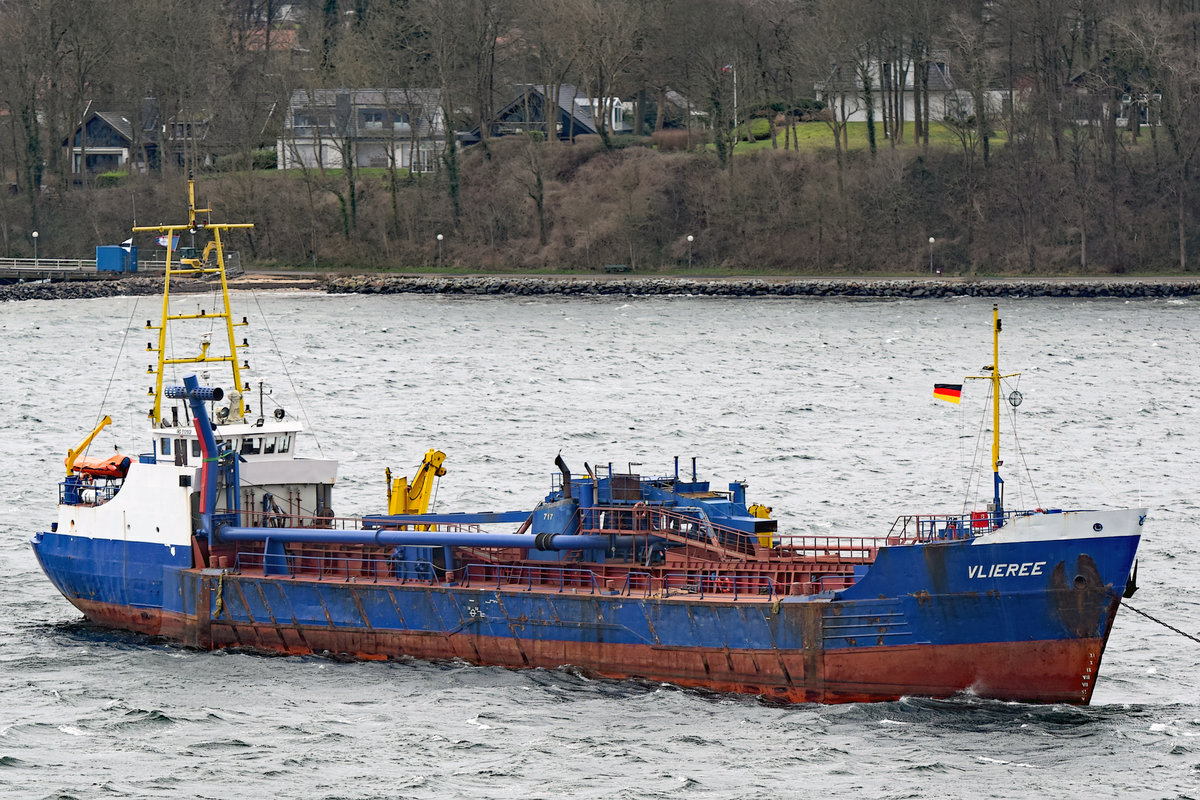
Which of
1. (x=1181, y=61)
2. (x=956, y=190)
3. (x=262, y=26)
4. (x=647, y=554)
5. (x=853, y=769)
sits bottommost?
(x=853, y=769)

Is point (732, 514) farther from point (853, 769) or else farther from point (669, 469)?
point (669, 469)

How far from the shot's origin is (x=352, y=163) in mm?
130500

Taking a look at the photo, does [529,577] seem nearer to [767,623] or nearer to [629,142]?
[767,623]

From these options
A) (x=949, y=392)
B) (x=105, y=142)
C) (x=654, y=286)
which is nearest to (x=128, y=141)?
(x=105, y=142)

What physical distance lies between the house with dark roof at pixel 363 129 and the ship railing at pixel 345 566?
3680 inches

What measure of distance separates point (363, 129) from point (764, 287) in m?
37.8

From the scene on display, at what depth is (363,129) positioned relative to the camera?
136000 mm

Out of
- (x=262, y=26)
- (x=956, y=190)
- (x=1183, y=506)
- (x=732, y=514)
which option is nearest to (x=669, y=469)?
(x=1183, y=506)

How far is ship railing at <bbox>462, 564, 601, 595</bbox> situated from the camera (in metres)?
33.7

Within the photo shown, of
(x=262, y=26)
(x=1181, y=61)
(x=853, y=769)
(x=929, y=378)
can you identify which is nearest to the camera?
(x=853, y=769)

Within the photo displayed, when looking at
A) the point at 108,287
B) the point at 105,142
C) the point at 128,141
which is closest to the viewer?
the point at 108,287

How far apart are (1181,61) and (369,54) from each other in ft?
190

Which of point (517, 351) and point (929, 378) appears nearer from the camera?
point (929, 378)

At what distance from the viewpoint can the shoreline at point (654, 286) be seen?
11188 cm
